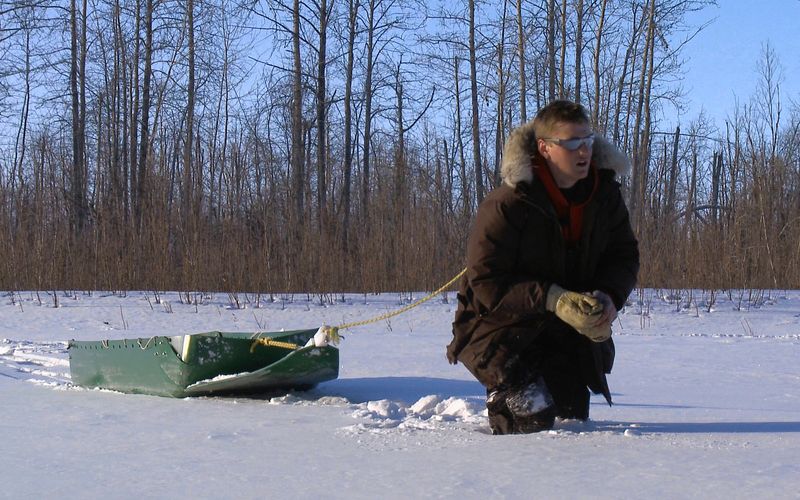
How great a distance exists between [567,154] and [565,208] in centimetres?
20

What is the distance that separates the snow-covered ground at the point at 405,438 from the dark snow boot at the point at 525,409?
74 mm

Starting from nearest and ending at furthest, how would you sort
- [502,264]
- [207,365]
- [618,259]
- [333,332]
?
[502,264]
[618,259]
[333,332]
[207,365]

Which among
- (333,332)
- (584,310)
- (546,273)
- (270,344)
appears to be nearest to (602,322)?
(584,310)

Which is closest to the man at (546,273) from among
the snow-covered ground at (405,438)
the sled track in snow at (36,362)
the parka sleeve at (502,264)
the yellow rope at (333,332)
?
the parka sleeve at (502,264)

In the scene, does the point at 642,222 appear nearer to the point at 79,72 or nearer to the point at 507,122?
the point at 507,122

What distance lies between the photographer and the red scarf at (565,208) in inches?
128

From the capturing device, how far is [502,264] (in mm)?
3176

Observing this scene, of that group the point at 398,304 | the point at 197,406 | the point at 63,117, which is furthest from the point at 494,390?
the point at 63,117

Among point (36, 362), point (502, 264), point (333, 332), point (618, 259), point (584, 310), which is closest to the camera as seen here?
point (584, 310)

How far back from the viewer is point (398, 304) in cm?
1131

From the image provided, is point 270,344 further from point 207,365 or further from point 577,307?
point 577,307

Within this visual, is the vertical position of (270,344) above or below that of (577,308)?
below

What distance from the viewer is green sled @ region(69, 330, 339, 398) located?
4.33 m

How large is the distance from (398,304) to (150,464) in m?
8.49
